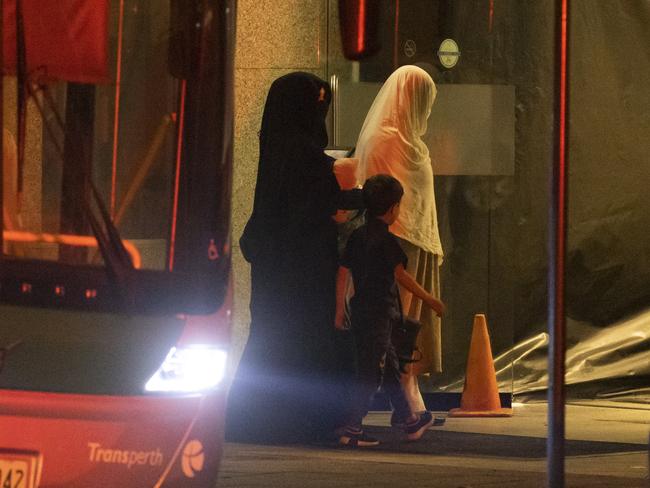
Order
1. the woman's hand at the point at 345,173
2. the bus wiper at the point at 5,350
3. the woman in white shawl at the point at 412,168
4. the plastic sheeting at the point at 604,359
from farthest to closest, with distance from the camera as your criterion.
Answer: the plastic sheeting at the point at 604,359, the woman in white shawl at the point at 412,168, the woman's hand at the point at 345,173, the bus wiper at the point at 5,350

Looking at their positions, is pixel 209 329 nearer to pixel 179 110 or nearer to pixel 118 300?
pixel 118 300

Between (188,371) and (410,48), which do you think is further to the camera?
(410,48)

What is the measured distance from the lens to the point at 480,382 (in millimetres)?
11133

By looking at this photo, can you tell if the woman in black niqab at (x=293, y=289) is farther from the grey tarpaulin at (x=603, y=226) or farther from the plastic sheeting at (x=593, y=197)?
the grey tarpaulin at (x=603, y=226)

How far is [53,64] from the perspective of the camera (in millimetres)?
5789

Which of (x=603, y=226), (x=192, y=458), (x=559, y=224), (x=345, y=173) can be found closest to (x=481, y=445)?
(x=345, y=173)

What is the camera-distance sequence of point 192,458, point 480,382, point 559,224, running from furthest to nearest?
point 480,382
point 559,224
point 192,458

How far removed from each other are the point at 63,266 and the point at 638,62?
302 inches

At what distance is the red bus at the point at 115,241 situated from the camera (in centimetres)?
555

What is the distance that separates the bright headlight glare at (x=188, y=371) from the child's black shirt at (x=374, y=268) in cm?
354

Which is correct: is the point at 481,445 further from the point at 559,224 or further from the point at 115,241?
the point at 115,241

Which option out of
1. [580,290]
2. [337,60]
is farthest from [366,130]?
[580,290]

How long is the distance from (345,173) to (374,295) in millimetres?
971

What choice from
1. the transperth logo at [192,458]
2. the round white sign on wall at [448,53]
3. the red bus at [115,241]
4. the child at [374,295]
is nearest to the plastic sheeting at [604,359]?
the round white sign on wall at [448,53]
